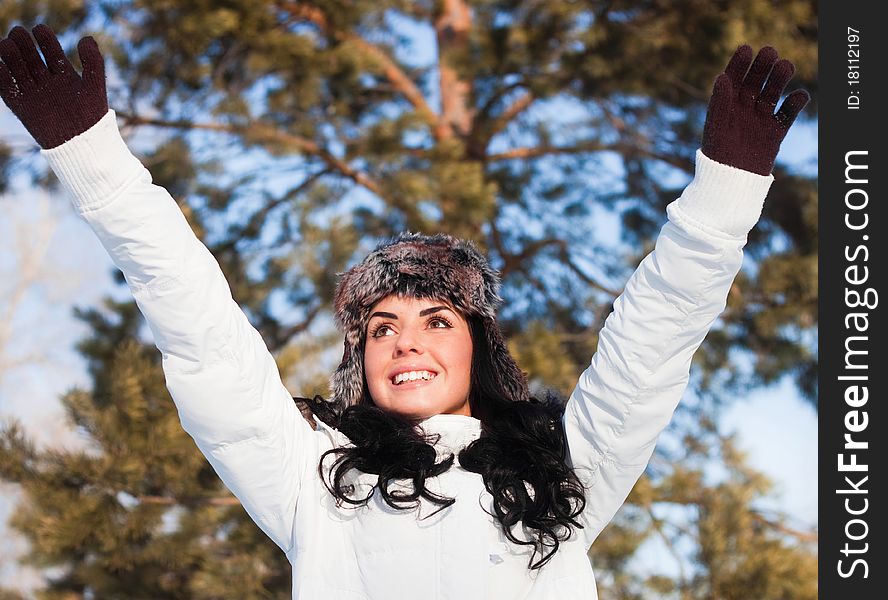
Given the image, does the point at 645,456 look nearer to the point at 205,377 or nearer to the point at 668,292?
the point at 668,292

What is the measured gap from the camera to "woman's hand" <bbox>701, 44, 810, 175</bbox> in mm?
1673

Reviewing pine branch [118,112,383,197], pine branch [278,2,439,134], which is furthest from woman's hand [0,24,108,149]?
pine branch [278,2,439,134]

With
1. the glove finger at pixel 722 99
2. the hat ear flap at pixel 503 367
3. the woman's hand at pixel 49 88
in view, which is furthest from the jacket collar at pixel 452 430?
the woman's hand at pixel 49 88

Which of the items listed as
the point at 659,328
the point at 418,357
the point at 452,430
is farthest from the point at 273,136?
the point at 659,328

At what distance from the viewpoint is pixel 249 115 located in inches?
195

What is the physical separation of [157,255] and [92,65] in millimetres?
297

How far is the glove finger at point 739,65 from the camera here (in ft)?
5.48

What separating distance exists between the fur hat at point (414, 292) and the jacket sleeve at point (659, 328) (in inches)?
12.5

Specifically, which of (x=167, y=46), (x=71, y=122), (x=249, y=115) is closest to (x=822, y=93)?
(x=249, y=115)

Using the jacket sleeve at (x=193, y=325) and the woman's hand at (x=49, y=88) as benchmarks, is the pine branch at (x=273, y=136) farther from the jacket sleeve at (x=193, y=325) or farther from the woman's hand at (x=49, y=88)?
the woman's hand at (x=49, y=88)

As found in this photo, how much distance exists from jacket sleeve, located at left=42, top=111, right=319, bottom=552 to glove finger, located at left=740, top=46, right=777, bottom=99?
89 centimetres

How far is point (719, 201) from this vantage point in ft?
5.43

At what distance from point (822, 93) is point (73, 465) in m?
3.50

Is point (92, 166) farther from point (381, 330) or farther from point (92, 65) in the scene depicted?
point (381, 330)
